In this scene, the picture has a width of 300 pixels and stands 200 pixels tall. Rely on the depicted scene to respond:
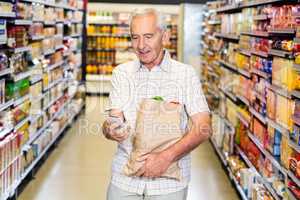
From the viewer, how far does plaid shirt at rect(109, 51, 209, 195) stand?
8.11ft

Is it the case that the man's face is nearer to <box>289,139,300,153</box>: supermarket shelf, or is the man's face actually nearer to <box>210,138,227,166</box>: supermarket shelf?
<box>289,139,300,153</box>: supermarket shelf

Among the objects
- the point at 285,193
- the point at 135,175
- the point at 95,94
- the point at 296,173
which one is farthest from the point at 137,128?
the point at 95,94

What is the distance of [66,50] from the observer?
8.94m

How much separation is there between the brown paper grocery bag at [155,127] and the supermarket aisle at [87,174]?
A: 3282mm

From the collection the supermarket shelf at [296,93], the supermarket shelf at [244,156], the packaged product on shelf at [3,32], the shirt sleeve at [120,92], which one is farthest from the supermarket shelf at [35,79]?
the shirt sleeve at [120,92]

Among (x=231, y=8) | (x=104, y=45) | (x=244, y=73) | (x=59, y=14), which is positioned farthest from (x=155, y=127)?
(x=104, y=45)

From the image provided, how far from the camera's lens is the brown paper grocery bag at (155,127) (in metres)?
2.35

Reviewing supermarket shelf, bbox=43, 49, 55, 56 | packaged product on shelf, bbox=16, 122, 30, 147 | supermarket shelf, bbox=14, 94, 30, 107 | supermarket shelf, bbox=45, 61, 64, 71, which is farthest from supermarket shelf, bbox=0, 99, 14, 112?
supermarket shelf, bbox=45, 61, 64, 71

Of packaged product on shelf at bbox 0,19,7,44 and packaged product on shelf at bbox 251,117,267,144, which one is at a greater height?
packaged product on shelf at bbox 0,19,7,44

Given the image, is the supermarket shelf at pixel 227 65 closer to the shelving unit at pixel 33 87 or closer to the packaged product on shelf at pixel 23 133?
the shelving unit at pixel 33 87

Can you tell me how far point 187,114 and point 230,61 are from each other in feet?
14.7

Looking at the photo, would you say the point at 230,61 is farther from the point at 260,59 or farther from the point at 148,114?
the point at 148,114

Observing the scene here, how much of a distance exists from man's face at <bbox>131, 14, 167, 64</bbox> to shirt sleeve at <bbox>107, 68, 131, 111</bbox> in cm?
15

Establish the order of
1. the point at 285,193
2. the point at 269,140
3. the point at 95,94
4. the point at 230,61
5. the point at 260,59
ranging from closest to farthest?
the point at 285,193, the point at 269,140, the point at 260,59, the point at 230,61, the point at 95,94
